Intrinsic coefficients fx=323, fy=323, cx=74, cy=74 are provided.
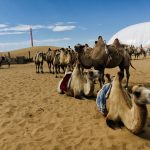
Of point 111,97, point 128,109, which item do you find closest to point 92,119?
point 111,97

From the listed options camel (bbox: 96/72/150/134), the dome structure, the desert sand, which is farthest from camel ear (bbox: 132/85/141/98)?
the dome structure

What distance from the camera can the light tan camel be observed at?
5.34 meters

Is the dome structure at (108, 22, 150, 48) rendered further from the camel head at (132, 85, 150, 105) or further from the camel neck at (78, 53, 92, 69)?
the camel head at (132, 85, 150, 105)

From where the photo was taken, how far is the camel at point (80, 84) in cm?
956

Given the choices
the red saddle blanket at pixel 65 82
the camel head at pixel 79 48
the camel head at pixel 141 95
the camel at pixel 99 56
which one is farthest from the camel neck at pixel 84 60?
the camel head at pixel 141 95

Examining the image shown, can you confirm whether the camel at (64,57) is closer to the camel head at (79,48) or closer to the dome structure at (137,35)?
the camel head at (79,48)

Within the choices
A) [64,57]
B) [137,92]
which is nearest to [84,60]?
[64,57]

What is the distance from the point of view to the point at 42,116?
7879 millimetres

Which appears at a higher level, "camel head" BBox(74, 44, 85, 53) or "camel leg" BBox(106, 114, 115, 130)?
"camel head" BBox(74, 44, 85, 53)

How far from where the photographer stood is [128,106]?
6434mm

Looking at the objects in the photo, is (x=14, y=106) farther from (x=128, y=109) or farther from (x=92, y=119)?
(x=128, y=109)

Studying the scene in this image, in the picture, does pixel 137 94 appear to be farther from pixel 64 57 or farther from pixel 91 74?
pixel 64 57

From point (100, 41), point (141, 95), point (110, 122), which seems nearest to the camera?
point (141, 95)

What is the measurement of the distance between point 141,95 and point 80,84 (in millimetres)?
4635
